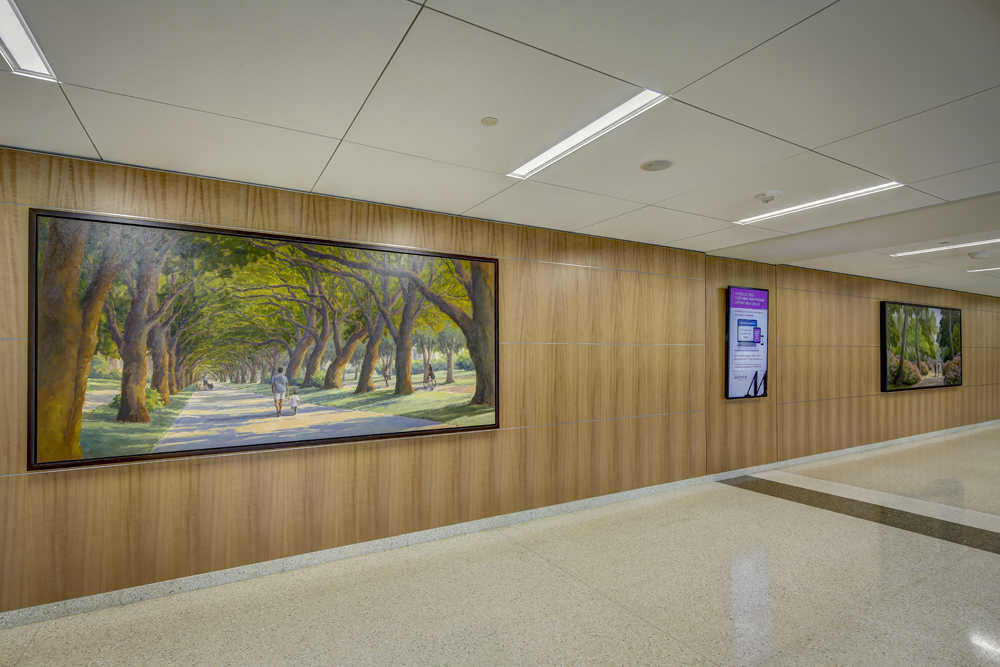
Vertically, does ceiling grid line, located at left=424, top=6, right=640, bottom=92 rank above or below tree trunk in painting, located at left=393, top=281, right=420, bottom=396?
above

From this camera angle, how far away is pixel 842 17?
1995 mm

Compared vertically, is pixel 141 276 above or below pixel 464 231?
below

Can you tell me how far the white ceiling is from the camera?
2020 millimetres

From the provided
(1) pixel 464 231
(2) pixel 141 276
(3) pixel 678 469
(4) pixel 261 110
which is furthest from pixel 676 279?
(2) pixel 141 276

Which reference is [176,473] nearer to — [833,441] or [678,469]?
[678,469]

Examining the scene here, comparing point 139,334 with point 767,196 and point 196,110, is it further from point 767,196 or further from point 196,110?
point 767,196

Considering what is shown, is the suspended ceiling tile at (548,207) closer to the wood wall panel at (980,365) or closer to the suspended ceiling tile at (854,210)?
the suspended ceiling tile at (854,210)

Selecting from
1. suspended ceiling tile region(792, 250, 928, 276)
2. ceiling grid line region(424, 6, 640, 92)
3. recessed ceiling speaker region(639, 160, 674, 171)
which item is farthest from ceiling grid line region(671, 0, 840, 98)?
suspended ceiling tile region(792, 250, 928, 276)

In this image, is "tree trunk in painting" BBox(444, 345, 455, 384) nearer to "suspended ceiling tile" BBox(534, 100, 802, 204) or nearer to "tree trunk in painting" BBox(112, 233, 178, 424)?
"suspended ceiling tile" BBox(534, 100, 802, 204)

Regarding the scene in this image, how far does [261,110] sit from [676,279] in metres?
5.16

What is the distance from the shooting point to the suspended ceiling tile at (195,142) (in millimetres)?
2756

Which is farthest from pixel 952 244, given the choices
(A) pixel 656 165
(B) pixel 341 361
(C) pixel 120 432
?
(C) pixel 120 432

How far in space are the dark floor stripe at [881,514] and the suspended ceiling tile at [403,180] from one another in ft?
17.1

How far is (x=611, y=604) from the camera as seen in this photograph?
353cm
